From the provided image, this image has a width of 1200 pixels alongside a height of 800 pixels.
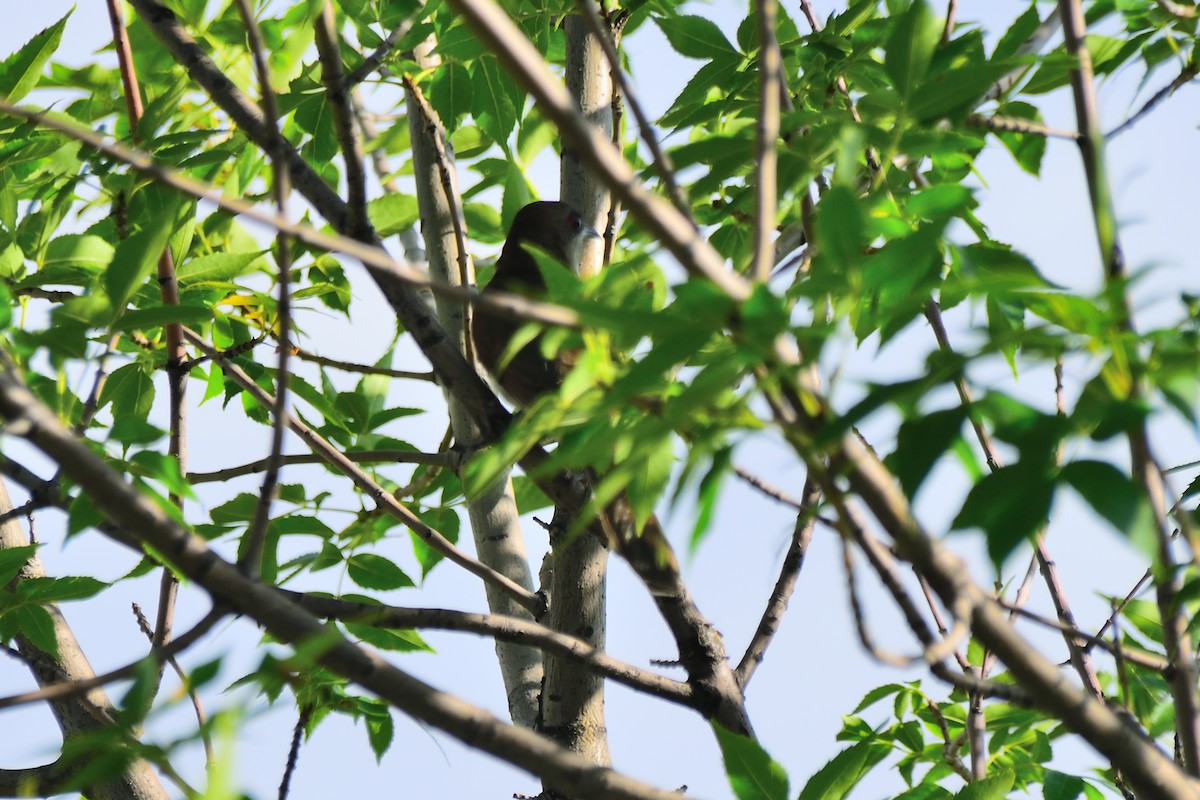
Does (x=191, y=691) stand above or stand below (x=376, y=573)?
below

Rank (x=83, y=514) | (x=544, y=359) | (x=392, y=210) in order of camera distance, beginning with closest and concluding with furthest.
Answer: (x=83, y=514), (x=544, y=359), (x=392, y=210)

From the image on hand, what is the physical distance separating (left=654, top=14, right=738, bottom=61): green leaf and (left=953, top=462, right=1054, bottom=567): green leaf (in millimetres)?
1651

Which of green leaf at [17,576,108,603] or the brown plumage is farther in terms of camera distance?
the brown plumage

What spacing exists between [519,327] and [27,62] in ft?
5.53

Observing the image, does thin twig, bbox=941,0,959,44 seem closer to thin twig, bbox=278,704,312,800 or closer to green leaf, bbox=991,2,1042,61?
green leaf, bbox=991,2,1042,61

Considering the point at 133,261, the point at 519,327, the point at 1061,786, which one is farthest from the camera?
the point at 519,327

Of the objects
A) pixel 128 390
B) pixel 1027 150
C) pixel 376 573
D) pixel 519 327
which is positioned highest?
pixel 519 327

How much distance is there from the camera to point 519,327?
12.4ft

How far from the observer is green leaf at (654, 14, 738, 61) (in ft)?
7.92

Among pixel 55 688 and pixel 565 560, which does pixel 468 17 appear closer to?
pixel 55 688

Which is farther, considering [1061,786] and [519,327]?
[519,327]

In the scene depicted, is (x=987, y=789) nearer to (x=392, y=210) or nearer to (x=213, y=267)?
(x=213, y=267)

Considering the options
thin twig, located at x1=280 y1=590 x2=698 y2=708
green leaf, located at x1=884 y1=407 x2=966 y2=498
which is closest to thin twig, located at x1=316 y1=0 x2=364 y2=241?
thin twig, located at x1=280 y1=590 x2=698 y2=708

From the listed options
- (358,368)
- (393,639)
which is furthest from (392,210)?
(393,639)
